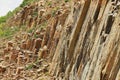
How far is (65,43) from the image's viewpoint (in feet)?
101

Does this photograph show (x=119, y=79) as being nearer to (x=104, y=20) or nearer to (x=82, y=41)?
(x=104, y=20)

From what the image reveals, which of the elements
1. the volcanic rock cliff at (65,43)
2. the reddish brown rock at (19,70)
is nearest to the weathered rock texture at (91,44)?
the volcanic rock cliff at (65,43)

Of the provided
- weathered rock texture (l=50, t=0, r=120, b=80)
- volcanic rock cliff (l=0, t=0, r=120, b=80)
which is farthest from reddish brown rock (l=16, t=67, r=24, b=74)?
weathered rock texture (l=50, t=0, r=120, b=80)

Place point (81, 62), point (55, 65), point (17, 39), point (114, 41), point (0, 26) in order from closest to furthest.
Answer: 1. point (114, 41)
2. point (81, 62)
3. point (55, 65)
4. point (17, 39)
5. point (0, 26)

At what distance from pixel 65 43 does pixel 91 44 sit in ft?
22.3

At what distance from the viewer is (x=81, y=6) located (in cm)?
2872

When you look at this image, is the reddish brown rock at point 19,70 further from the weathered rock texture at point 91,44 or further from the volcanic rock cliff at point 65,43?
the weathered rock texture at point 91,44

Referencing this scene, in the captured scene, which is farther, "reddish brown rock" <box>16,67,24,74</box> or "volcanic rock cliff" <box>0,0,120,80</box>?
"reddish brown rock" <box>16,67,24,74</box>

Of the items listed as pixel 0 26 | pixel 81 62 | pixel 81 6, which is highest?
pixel 81 6

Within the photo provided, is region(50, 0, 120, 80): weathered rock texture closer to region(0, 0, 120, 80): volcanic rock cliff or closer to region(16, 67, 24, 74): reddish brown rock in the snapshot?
region(0, 0, 120, 80): volcanic rock cliff

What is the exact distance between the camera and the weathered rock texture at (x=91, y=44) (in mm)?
20184

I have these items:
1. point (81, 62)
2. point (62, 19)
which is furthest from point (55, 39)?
point (81, 62)

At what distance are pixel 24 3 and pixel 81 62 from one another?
32.2 meters

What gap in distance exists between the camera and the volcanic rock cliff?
21219mm
